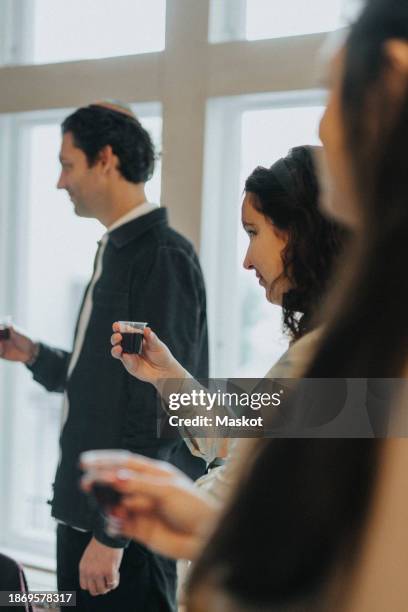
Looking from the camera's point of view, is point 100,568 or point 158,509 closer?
point 158,509

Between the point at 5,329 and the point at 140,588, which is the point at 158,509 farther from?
the point at 5,329

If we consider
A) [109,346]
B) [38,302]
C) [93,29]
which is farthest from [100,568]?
[93,29]

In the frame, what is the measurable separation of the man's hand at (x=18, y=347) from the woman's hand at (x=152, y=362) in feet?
2.44

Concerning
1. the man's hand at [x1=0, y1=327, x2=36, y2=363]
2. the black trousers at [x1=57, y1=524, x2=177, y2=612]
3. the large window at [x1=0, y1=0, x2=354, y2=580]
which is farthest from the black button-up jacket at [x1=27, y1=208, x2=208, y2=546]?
the large window at [x1=0, y1=0, x2=354, y2=580]

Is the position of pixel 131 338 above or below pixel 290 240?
below

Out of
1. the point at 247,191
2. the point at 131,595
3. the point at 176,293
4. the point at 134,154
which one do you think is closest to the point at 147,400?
the point at 176,293

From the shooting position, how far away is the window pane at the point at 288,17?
8.66 feet

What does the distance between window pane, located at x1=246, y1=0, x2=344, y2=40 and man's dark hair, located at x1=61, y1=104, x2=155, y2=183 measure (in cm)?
84

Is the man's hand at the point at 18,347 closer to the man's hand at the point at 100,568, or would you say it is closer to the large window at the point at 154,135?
the man's hand at the point at 100,568

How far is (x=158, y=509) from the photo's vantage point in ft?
2.00

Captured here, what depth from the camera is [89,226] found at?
3.20 meters

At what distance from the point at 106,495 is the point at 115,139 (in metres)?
1.54

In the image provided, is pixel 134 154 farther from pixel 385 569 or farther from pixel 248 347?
pixel 385 569

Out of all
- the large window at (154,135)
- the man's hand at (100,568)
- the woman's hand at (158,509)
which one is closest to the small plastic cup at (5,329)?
the man's hand at (100,568)
